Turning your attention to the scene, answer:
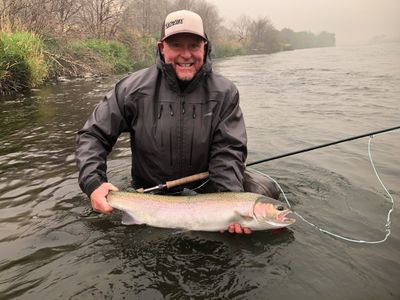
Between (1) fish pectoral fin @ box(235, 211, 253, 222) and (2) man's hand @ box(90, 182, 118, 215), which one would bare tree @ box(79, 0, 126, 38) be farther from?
(1) fish pectoral fin @ box(235, 211, 253, 222)

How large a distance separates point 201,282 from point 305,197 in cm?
218

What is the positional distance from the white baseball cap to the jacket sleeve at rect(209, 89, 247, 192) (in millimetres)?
763

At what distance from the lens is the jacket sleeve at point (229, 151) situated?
389 centimetres

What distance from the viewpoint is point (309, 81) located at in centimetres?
1638

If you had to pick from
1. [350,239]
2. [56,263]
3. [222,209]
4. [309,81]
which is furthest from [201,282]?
[309,81]

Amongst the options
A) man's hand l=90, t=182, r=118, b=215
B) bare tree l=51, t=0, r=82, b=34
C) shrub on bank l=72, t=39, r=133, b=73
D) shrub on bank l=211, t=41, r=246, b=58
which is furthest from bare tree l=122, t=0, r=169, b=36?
man's hand l=90, t=182, r=118, b=215

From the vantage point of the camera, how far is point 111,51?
25438mm

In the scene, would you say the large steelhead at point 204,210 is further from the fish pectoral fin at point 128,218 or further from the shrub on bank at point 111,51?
the shrub on bank at point 111,51

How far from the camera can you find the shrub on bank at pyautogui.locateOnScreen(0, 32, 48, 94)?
12.7 metres

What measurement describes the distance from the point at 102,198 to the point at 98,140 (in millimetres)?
740

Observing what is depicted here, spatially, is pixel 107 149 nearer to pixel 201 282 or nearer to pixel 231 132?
pixel 231 132

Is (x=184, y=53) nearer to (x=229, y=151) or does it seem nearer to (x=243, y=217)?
(x=229, y=151)

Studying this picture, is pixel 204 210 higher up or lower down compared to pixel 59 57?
lower down

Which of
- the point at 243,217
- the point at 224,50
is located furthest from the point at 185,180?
the point at 224,50
